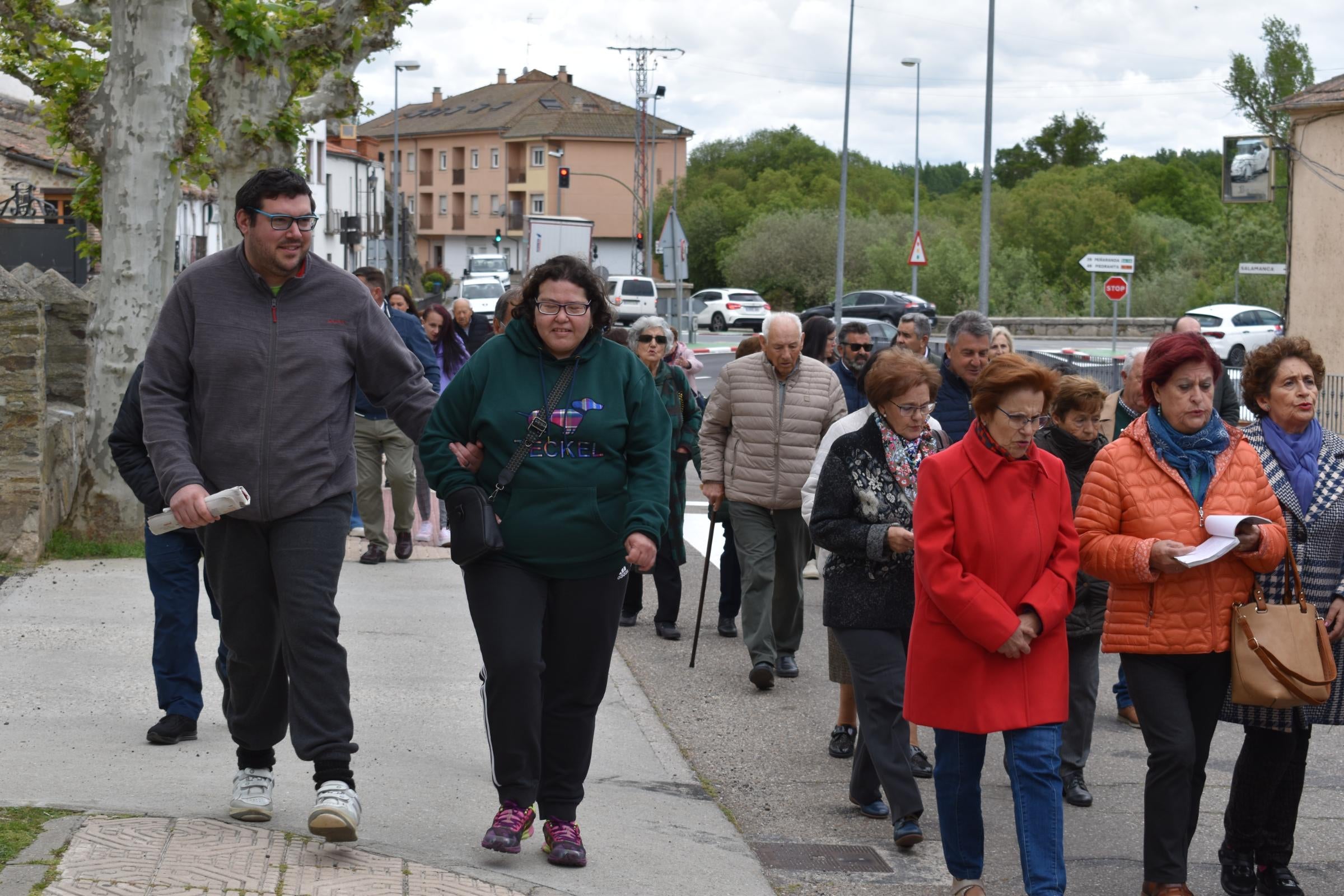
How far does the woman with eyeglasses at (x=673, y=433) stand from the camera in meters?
9.30

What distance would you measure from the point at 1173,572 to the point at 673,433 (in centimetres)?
487

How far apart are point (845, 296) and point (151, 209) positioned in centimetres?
4475

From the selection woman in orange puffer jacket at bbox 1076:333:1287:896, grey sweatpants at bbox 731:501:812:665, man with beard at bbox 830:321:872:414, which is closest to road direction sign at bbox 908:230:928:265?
man with beard at bbox 830:321:872:414

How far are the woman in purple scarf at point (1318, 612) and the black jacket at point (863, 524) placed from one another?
1.20 m

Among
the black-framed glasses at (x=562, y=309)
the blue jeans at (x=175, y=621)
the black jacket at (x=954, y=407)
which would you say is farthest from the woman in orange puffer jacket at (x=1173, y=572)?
the blue jeans at (x=175, y=621)

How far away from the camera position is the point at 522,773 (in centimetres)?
474

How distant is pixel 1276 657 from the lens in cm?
467

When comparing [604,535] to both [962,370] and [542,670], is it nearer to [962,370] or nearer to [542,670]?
[542,670]

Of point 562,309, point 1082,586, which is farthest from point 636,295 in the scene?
point 562,309

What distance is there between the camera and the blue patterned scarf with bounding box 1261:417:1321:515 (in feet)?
16.7

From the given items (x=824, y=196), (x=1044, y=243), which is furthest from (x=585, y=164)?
(x=1044, y=243)

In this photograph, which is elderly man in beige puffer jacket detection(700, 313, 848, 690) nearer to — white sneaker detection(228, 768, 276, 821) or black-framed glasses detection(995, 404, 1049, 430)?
black-framed glasses detection(995, 404, 1049, 430)

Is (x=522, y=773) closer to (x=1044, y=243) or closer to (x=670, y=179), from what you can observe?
(x=1044, y=243)

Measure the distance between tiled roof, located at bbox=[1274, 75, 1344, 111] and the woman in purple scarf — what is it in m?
22.4
